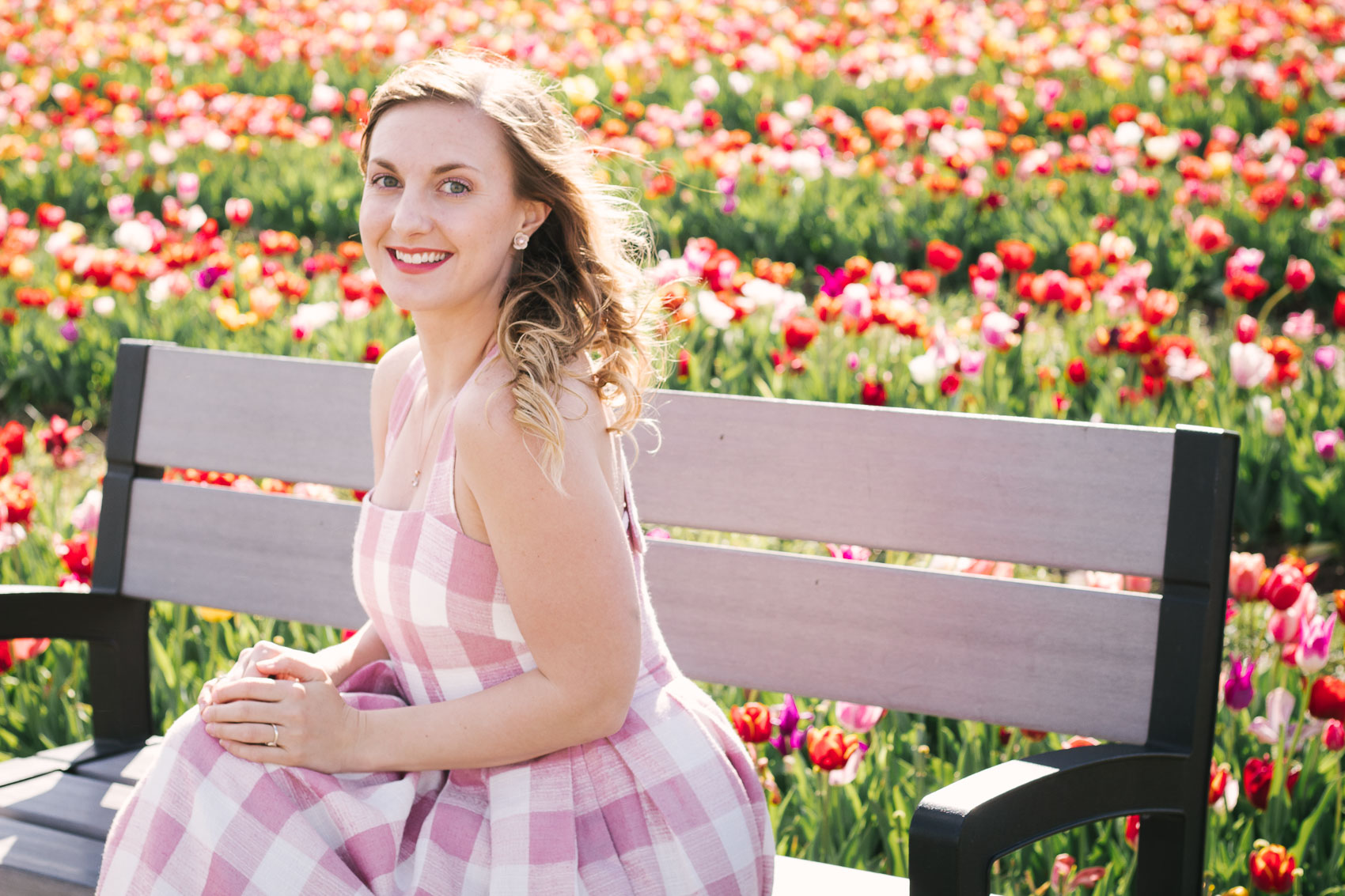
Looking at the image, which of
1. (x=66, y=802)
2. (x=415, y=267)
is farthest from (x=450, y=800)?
(x=66, y=802)

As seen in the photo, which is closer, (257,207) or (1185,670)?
(1185,670)

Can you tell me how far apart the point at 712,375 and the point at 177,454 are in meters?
1.83

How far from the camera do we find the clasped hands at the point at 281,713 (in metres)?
1.42

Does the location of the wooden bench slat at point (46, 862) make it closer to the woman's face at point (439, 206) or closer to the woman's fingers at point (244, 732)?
the woman's fingers at point (244, 732)

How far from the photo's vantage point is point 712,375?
3.82m

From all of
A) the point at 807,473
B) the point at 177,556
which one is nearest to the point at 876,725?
the point at 807,473

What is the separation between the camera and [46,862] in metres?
1.70

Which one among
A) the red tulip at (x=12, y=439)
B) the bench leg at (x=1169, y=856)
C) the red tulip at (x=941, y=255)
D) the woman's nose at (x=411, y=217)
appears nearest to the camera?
the woman's nose at (x=411, y=217)

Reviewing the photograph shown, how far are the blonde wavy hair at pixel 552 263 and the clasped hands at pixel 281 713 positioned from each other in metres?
0.39

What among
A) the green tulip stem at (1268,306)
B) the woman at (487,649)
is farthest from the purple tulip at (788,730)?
the green tulip stem at (1268,306)

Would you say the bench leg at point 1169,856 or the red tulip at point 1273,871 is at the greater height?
the bench leg at point 1169,856

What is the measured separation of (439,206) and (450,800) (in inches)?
27.8

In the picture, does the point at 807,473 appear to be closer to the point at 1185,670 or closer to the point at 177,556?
the point at 1185,670

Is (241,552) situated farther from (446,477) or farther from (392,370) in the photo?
(446,477)
